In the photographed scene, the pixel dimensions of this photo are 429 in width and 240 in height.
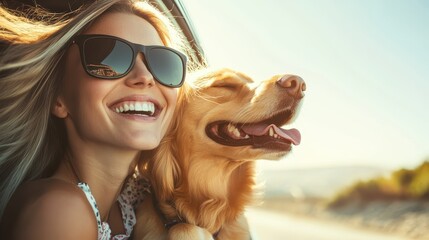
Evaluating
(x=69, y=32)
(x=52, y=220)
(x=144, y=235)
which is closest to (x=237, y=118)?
(x=144, y=235)

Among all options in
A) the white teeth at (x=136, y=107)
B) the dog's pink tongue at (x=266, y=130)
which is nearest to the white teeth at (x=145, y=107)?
the white teeth at (x=136, y=107)

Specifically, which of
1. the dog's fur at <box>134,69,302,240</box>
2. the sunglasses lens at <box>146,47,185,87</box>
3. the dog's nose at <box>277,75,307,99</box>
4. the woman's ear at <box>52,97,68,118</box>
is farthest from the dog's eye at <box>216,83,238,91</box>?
the woman's ear at <box>52,97,68,118</box>

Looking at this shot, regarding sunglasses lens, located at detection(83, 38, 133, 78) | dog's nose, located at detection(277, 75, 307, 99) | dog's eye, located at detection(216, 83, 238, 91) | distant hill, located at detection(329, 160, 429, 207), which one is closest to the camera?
sunglasses lens, located at detection(83, 38, 133, 78)

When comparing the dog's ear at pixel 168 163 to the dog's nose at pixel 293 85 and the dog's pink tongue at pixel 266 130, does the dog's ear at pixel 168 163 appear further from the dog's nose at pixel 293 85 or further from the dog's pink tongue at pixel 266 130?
the dog's nose at pixel 293 85

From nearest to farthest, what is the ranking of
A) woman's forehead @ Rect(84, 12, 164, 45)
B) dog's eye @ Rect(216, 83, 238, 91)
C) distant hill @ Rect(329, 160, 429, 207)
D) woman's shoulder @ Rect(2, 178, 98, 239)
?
woman's shoulder @ Rect(2, 178, 98, 239) → woman's forehead @ Rect(84, 12, 164, 45) → dog's eye @ Rect(216, 83, 238, 91) → distant hill @ Rect(329, 160, 429, 207)

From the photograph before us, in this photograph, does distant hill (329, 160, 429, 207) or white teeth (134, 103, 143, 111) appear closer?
white teeth (134, 103, 143, 111)

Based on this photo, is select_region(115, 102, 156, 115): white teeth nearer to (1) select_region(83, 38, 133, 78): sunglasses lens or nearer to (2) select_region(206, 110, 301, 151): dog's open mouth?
(1) select_region(83, 38, 133, 78): sunglasses lens

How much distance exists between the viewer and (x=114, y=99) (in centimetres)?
170

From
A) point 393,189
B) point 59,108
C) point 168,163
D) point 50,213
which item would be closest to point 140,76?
point 59,108

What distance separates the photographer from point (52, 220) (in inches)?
51.4

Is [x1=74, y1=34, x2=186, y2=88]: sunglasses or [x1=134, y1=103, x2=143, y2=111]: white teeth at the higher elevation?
[x1=74, y1=34, x2=186, y2=88]: sunglasses

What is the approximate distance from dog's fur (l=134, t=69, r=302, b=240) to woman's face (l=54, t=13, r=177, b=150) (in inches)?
12.7

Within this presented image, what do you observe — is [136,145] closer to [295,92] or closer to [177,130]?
[177,130]

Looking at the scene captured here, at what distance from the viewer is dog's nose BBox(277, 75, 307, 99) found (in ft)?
6.61
